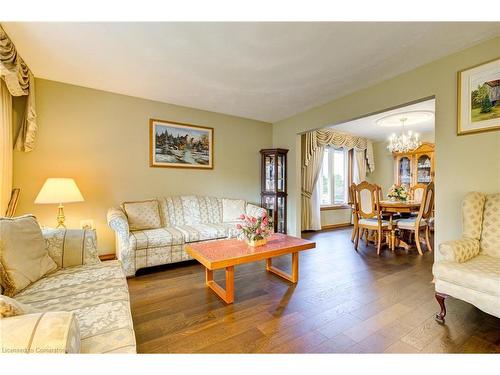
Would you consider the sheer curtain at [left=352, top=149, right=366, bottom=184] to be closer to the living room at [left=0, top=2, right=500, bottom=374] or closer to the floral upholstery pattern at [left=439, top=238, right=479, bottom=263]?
the living room at [left=0, top=2, right=500, bottom=374]

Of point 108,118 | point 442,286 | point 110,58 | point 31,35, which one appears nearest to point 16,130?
point 108,118

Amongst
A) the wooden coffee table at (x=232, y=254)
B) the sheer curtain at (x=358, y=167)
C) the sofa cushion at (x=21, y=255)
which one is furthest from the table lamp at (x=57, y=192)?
the sheer curtain at (x=358, y=167)

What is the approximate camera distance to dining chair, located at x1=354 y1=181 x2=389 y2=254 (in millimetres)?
3543

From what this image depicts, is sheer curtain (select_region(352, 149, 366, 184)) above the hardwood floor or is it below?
above

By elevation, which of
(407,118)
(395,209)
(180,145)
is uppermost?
(407,118)

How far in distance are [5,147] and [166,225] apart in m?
1.91

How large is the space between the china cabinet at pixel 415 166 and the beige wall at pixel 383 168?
0.74 feet

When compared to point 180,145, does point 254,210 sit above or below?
below

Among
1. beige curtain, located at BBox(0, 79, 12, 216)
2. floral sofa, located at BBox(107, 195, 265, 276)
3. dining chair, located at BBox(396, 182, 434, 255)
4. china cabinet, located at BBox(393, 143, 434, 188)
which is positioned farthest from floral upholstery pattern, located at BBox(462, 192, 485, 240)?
beige curtain, located at BBox(0, 79, 12, 216)

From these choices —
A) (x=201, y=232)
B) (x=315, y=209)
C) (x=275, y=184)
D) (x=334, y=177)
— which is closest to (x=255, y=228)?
(x=201, y=232)

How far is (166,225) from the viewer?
329 cm

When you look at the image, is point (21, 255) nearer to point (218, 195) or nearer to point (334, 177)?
point (218, 195)

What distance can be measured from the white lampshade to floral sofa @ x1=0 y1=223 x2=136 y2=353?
794mm

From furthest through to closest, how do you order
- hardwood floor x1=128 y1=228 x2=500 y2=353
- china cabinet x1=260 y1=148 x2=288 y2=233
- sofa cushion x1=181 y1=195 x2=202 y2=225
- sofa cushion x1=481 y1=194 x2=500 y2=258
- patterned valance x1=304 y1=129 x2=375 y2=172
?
patterned valance x1=304 y1=129 x2=375 y2=172
china cabinet x1=260 y1=148 x2=288 y2=233
sofa cushion x1=181 y1=195 x2=202 y2=225
sofa cushion x1=481 y1=194 x2=500 y2=258
hardwood floor x1=128 y1=228 x2=500 y2=353
